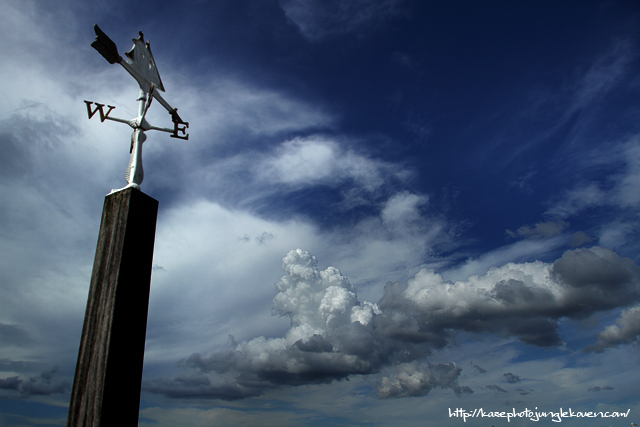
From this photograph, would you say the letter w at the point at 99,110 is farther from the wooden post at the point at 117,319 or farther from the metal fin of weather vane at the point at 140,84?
the wooden post at the point at 117,319

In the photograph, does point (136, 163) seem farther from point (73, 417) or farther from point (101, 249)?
point (73, 417)

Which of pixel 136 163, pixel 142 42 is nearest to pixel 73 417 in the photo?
pixel 136 163

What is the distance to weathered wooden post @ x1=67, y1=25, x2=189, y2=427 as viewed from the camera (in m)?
4.82

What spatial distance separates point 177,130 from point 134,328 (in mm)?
3862

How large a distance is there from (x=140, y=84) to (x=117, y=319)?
160 inches

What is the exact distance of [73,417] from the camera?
4895 mm

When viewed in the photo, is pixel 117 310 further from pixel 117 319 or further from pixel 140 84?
pixel 140 84

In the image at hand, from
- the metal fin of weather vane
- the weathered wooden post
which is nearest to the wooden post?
the weathered wooden post

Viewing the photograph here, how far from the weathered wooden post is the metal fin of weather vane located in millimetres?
18

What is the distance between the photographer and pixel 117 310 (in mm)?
5090

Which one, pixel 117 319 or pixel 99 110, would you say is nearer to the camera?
pixel 117 319

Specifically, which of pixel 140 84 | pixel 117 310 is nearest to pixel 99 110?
pixel 140 84

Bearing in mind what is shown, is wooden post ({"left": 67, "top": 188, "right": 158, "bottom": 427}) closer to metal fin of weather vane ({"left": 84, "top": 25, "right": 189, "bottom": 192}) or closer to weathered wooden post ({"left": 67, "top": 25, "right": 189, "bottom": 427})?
weathered wooden post ({"left": 67, "top": 25, "right": 189, "bottom": 427})

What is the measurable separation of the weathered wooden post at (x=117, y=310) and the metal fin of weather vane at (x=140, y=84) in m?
0.02
